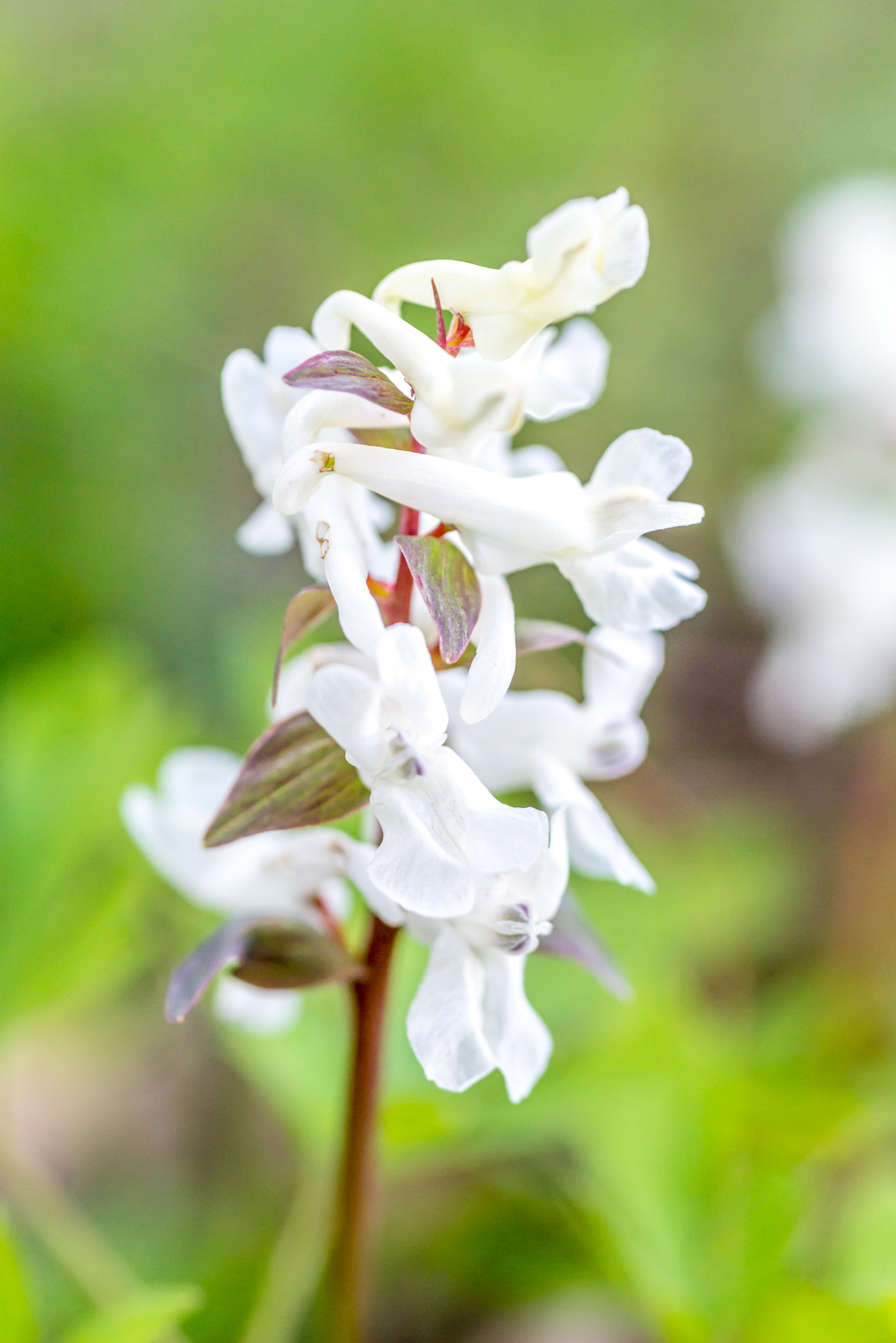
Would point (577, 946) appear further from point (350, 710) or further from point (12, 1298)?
point (12, 1298)

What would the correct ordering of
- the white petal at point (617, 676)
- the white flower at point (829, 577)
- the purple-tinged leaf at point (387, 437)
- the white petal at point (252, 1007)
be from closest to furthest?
the purple-tinged leaf at point (387, 437)
the white petal at point (617, 676)
the white petal at point (252, 1007)
the white flower at point (829, 577)

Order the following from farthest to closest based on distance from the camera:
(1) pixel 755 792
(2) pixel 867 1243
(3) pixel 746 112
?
(3) pixel 746 112 → (1) pixel 755 792 → (2) pixel 867 1243

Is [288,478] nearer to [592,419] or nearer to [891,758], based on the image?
[891,758]

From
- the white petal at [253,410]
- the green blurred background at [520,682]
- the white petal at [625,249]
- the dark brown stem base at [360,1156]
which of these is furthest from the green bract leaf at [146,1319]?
the white petal at [625,249]

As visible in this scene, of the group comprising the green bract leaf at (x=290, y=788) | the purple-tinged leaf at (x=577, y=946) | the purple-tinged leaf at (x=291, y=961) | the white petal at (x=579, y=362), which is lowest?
the purple-tinged leaf at (x=577, y=946)

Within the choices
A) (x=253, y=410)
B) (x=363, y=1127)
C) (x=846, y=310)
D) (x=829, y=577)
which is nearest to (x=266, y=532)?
(x=253, y=410)

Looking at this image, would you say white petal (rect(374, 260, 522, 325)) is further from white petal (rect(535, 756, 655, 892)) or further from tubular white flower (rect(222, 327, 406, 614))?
white petal (rect(535, 756, 655, 892))

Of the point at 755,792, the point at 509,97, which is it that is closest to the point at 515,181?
the point at 509,97

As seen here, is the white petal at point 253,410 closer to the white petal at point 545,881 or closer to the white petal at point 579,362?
the white petal at point 579,362
